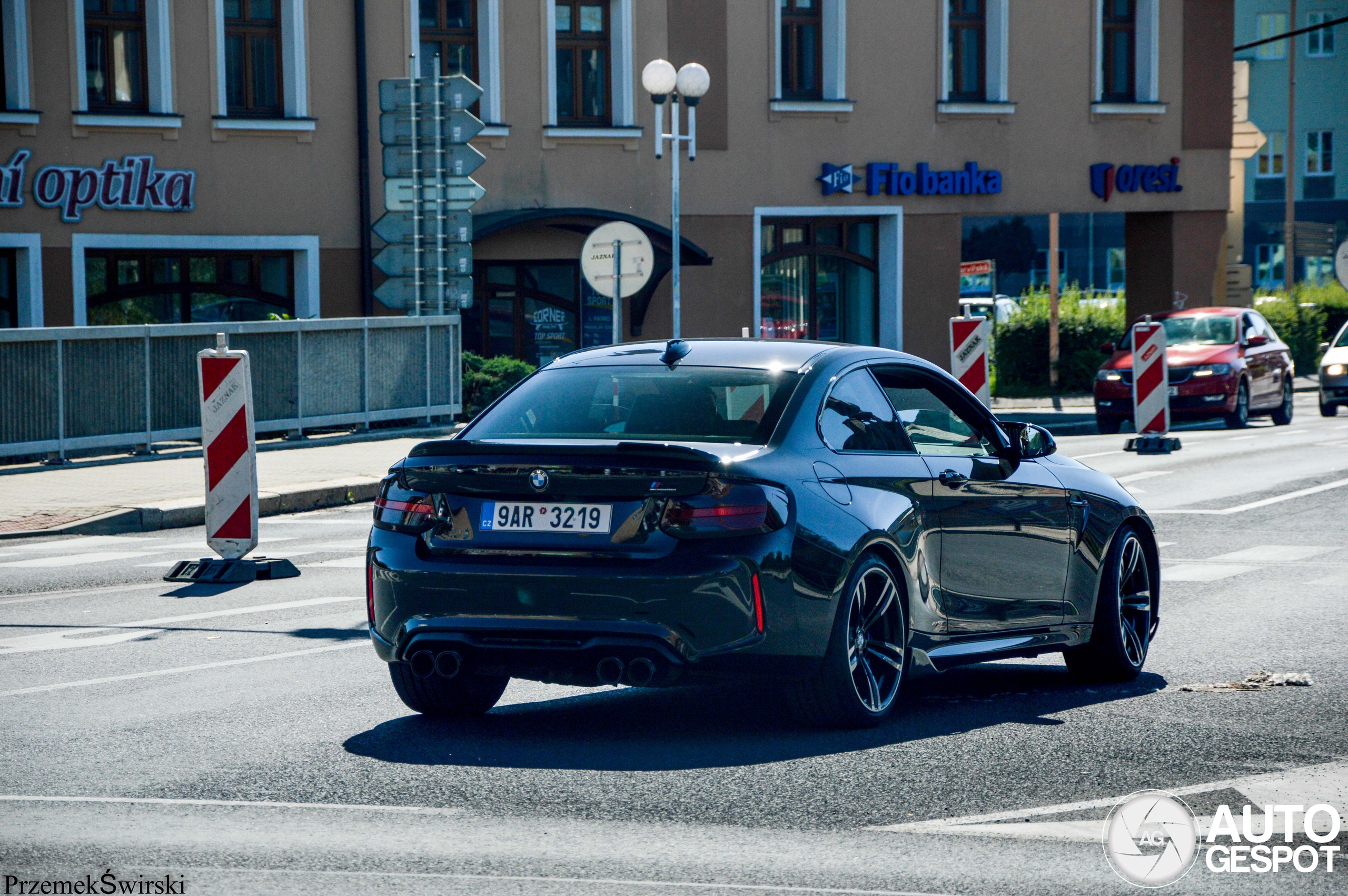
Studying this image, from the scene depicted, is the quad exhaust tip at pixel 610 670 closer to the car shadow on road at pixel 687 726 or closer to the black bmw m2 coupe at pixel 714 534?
the black bmw m2 coupe at pixel 714 534

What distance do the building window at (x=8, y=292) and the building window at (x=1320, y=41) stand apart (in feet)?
194

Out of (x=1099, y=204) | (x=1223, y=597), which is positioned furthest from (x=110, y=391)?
(x=1099, y=204)

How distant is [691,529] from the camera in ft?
20.9

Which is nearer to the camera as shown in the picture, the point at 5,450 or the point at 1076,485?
the point at 1076,485

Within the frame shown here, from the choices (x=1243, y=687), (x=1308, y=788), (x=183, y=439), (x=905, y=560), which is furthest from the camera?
(x=183, y=439)

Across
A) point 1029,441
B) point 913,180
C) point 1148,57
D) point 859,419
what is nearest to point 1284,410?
point 913,180

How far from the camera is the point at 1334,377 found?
30.2m

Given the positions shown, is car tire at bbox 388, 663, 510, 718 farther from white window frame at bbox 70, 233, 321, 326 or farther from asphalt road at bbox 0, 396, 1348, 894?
white window frame at bbox 70, 233, 321, 326

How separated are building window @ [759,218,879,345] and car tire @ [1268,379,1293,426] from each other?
663cm

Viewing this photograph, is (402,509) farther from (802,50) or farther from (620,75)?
(802,50)

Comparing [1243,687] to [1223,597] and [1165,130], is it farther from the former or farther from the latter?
[1165,130]

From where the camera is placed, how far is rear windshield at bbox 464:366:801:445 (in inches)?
267

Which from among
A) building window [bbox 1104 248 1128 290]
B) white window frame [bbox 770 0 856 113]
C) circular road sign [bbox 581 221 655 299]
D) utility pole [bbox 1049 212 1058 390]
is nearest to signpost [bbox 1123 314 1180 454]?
circular road sign [bbox 581 221 655 299]

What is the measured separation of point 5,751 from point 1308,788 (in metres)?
4.18
